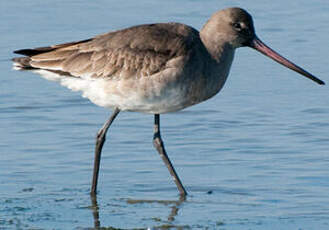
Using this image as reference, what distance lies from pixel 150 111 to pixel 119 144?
1.29m

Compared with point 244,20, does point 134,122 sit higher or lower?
lower

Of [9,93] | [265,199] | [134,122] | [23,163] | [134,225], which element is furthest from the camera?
[9,93]

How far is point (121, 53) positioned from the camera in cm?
899

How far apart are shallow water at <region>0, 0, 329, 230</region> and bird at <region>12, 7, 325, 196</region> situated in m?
0.34

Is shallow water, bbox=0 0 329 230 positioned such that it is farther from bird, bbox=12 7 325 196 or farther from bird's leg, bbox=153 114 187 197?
bird, bbox=12 7 325 196

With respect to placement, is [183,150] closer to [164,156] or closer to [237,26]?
[164,156]

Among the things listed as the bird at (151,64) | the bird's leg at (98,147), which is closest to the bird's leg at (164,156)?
the bird at (151,64)

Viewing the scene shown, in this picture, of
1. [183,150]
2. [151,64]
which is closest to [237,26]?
[151,64]

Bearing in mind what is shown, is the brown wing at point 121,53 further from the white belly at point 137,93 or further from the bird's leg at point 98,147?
the bird's leg at point 98,147

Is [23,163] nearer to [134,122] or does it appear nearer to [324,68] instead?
[134,122]

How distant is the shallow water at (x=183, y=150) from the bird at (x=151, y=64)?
34 cm

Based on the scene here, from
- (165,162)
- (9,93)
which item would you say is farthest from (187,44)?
(9,93)

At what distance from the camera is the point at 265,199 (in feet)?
28.6

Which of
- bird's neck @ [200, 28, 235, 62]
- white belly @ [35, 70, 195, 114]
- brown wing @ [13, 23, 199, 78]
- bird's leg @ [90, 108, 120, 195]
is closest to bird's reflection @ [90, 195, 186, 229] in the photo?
bird's leg @ [90, 108, 120, 195]
